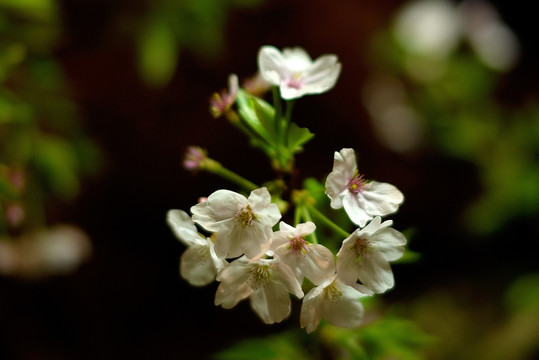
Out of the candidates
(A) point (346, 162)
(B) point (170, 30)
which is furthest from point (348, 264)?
(B) point (170, 30)

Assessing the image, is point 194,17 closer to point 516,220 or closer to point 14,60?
point 14,60

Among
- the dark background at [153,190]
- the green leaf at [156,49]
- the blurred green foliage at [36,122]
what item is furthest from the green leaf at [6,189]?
the dark background at [153,190]

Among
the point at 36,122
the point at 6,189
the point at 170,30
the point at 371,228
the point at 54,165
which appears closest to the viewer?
the point at 371,228

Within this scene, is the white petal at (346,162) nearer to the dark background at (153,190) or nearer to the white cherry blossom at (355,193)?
the white cherry blossom at (355,193)

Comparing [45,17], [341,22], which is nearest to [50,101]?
[45,17]

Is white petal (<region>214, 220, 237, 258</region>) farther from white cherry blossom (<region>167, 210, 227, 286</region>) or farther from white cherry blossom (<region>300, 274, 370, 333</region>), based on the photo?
white cherry blossom (<region>300, 274, 370, 333</region>)

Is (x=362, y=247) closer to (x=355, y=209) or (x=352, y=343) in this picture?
(x=355, y=209)

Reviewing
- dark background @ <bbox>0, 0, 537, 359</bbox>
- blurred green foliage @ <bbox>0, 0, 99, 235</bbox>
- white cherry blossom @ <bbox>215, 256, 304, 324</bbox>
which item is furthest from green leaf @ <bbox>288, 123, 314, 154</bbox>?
dark background @ <bbox>0, 0, 537, 359</bbox>
